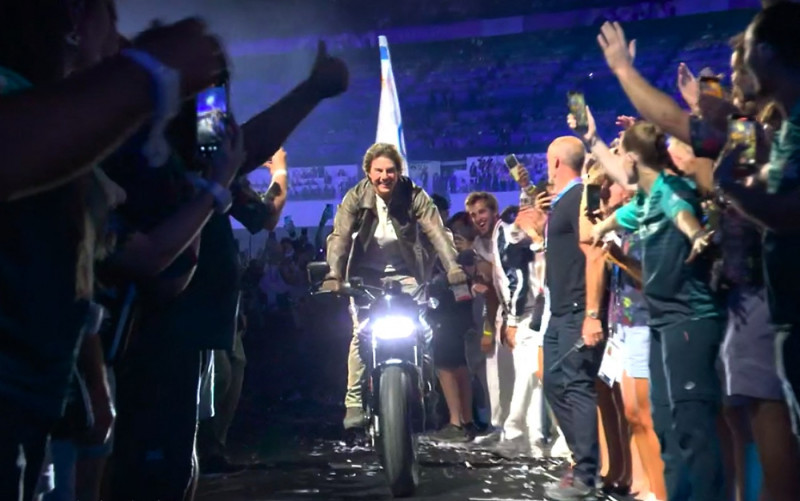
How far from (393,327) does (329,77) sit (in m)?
2.77

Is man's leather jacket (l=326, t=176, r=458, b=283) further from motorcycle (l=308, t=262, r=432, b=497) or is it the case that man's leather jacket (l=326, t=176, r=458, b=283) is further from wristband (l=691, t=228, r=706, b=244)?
wristband (l=691, t=228, r=706, b=244)

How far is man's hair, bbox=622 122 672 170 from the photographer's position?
415cm

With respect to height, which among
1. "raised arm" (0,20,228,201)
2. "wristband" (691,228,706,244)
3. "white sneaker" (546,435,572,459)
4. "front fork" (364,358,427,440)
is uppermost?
"wristband" (691,228,706,244)

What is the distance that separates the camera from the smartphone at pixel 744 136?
2871 mm

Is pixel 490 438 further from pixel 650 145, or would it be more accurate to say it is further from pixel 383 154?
pixel 650 145

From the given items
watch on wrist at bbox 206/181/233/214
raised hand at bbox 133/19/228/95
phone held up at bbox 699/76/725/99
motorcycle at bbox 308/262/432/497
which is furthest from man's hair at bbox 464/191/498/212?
raised hand at bbox 133/19/228/95

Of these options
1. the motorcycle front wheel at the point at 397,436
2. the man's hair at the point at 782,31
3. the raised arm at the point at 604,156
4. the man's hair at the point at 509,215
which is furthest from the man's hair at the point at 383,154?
the man's hair at the point at 782,31

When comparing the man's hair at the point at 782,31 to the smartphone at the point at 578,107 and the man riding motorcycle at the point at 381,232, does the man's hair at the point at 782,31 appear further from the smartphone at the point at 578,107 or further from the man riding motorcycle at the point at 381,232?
the man riding motorcycle at the point at 381,232

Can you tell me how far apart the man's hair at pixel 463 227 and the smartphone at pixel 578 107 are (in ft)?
15.3

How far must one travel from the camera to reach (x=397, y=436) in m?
5.38

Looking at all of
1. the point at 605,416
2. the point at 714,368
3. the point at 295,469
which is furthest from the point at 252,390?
the point at 714,368

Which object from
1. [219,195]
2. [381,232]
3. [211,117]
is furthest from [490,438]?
[219,195]

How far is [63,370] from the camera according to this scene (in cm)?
141

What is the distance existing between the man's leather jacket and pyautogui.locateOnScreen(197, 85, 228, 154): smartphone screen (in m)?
3.77
